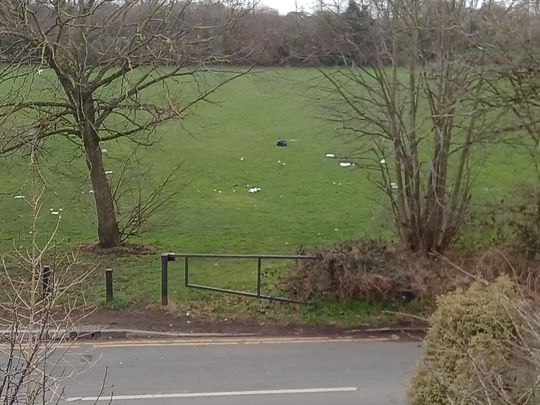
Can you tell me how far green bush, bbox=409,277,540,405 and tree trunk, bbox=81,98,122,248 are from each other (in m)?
10.6

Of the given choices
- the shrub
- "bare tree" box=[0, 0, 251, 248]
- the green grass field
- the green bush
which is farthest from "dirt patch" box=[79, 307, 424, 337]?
the green bush

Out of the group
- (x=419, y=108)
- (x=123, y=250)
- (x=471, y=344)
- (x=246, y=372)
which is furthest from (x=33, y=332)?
(x=123, y=250)

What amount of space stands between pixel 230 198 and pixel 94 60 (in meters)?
9.67

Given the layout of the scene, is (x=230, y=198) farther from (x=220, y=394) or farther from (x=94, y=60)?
(x=220, y=394)

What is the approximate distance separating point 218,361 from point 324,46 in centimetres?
797

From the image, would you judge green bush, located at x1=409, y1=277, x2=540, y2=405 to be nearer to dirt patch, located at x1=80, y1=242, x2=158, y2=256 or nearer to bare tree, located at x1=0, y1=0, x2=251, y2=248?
bare tree, located at x1=0, y1=0, x2=251, y2=248

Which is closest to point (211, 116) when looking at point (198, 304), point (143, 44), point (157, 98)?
point (157, 98)

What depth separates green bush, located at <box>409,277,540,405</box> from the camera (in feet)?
21.0

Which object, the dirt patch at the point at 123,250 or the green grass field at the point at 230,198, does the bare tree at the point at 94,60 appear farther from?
the green grass field at the point at 230,198

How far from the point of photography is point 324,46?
1628 centimetres

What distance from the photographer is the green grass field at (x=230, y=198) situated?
636 inches

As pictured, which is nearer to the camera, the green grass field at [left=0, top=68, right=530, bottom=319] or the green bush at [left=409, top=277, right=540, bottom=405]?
the green bush at [left=409, top=277, right=540, bottom=405]

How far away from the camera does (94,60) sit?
16906mm

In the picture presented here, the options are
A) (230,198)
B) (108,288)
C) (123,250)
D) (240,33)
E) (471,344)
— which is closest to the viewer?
(471,344)
